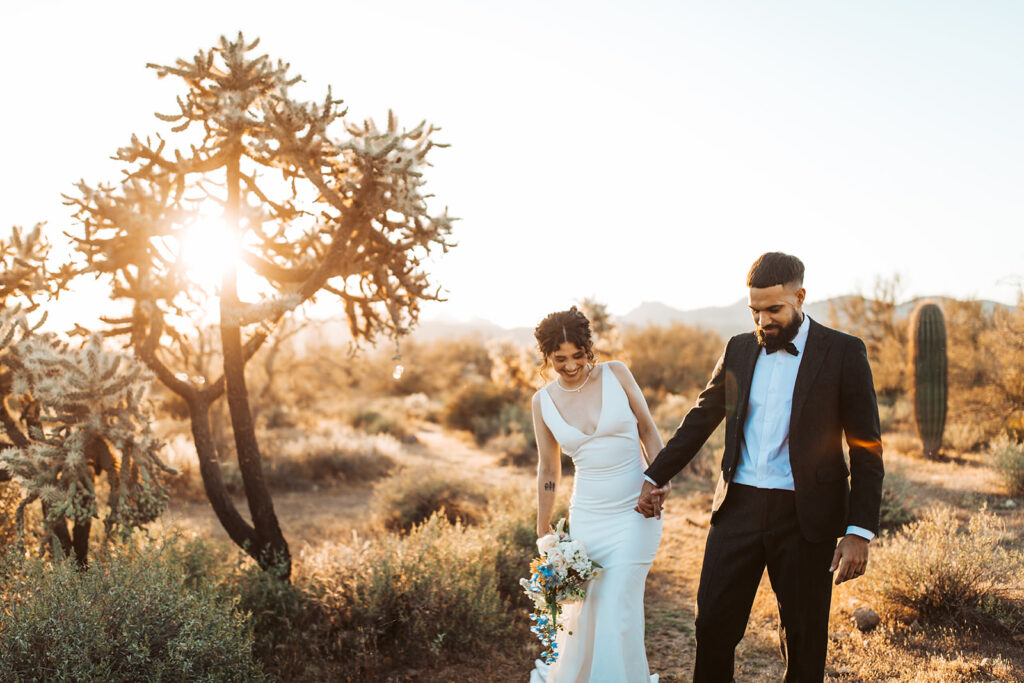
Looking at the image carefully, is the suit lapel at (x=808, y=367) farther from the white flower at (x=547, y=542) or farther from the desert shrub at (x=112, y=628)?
the desert shrub at (x=112, y=628)

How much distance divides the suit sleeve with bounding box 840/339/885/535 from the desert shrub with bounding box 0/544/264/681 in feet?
10.9

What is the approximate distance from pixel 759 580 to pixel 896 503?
582 centimetres

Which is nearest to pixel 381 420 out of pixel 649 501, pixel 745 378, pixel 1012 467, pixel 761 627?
pixel 1012 467

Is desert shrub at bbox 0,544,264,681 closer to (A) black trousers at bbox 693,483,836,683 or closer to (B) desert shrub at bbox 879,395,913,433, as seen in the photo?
(A) black trousers at bbox 693,483,836,683

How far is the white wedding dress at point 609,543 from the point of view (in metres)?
3.41

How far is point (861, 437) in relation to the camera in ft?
8.97

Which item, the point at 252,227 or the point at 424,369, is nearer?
the point at 252,227

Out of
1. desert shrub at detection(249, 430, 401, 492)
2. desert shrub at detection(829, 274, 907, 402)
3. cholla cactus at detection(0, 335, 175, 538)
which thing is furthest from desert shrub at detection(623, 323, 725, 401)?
cholla cactus at detection(0, 335, 175, 538)

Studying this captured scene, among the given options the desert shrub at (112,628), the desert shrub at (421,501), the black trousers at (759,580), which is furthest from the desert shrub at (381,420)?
the black trousers at (759,580)

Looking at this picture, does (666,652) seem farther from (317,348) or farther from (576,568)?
(317,348)

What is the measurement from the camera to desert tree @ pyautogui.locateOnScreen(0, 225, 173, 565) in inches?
164

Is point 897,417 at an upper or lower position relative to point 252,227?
lower

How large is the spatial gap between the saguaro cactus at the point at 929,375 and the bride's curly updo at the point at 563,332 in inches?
408

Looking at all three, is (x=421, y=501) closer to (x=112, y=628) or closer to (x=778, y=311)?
(x=112, y=628)
